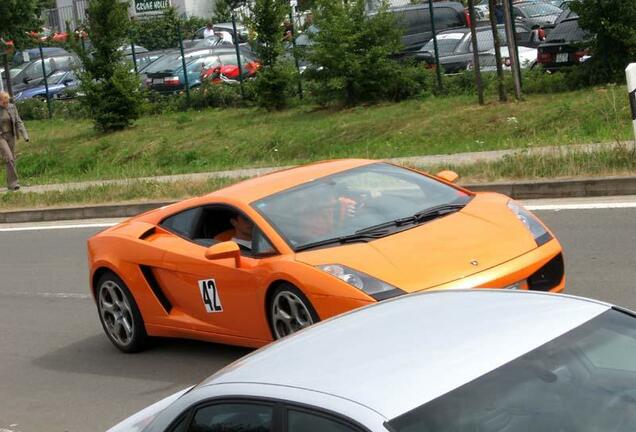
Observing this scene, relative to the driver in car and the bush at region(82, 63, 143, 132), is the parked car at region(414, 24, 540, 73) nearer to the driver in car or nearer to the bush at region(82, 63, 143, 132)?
the bush at region(82, 63, 143, 132)

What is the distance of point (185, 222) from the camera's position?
9.08 metres

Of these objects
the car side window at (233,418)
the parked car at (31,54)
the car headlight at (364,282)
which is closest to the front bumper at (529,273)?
the car headlight at (364,282)

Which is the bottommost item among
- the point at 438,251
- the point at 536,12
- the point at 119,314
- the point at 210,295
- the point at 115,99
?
the point at 119,314

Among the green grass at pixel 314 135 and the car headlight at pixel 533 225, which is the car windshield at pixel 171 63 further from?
the car headlight at pixel 533 225

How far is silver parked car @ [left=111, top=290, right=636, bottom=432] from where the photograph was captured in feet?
10.6

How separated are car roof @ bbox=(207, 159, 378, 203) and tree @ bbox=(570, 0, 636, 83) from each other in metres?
12.2

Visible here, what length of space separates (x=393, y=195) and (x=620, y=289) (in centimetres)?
206

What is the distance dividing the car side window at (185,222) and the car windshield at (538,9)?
73.6 ft

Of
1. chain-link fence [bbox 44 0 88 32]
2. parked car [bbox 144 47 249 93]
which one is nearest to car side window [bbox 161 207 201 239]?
parked car [bbox 144 47 249 93]

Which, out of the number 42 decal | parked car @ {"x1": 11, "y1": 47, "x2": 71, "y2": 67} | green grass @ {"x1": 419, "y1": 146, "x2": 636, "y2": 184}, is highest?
parked car @ {"x1": 11, "y1": 47, "x2": 71, "y2": 67}

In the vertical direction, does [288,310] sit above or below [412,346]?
below

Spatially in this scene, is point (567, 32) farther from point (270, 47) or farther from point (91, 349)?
point (91, 349)

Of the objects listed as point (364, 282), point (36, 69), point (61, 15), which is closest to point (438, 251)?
point (364, 282)

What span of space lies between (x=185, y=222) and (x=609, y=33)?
13064 mm
